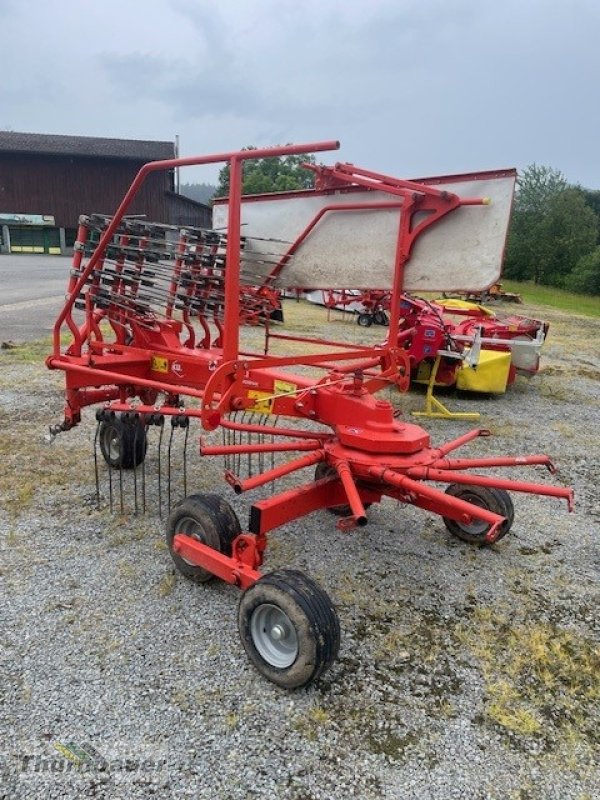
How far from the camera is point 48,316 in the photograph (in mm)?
13398

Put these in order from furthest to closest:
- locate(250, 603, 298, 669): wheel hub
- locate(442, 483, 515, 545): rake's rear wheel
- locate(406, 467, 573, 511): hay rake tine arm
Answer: locate(442, 483, 515, 545): rake's rear wheel < locate(406, 467, 573, 511): hay rake tine arm < locate(250, 603, 298, 669): wheel hub

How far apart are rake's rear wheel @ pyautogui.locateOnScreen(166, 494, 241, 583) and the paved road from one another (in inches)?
328

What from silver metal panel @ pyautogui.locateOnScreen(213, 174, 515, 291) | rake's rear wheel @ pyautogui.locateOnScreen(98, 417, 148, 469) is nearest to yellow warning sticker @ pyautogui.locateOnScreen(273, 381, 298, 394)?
silver metal panel @ pyautogui.locateOnScreen(213, 174, 515, 291)

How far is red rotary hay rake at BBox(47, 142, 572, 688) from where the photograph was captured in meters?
2.60

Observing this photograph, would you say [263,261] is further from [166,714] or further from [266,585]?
[166,714]

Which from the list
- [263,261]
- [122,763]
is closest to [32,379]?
[263,261]

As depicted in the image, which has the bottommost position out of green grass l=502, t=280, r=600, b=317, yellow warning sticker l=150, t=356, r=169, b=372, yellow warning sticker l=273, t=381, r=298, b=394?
green grass l=502, t=280, r=600, b=317

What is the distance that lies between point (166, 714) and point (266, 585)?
61 cm

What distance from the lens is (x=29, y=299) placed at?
1639 cm

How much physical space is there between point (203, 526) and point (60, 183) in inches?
1599

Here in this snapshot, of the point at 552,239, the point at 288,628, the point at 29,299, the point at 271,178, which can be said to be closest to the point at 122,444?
the point at 288,628

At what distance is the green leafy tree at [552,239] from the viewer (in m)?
42.4

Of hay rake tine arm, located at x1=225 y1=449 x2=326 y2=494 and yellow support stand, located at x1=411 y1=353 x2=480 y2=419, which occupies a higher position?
hay rake tine arm, located at x1=225 y1=449 x2=326 y2=494

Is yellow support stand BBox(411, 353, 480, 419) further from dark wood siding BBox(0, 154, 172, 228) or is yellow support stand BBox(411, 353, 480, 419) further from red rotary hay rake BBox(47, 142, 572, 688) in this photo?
dark wood siding BBox(0, 154, 172, 228)
